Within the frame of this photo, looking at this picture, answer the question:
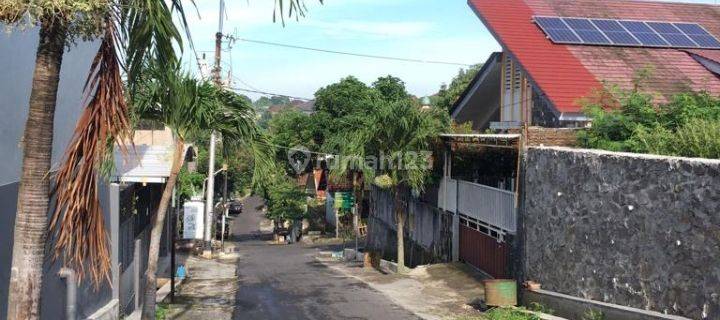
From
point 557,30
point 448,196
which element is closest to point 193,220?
point 448,196

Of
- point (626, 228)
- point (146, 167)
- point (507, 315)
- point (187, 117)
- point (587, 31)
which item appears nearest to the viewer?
point (626, 228)

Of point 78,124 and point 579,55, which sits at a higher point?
point 579,55

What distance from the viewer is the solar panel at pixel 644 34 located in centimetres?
1965

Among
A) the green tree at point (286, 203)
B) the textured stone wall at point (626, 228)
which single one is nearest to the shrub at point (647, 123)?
the textured stone wall at point (626, 228)

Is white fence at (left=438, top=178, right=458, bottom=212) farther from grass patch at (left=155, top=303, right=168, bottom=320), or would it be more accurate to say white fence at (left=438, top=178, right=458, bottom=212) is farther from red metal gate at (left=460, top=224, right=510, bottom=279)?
grass patch at (left=155, top=303, right=168, bottom=320)

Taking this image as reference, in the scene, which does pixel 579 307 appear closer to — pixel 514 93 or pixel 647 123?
pixel 647 123

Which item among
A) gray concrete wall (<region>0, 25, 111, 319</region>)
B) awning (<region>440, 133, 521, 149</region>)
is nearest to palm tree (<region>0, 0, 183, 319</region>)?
gray concrete wall (<region>0, 25, 111, 319</region>)

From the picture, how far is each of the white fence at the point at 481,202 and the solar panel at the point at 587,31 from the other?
5.40 meters

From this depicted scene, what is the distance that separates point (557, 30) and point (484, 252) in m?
6.90

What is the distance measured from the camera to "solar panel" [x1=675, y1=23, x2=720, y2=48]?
20.0 m

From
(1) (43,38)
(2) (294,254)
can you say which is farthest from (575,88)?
(2) (294,254)

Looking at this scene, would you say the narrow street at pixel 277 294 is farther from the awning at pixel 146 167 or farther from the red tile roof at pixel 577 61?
the red tile roof at pixel 577 61

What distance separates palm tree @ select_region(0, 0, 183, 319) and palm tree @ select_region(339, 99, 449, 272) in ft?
48.3

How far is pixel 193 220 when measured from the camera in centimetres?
3669
